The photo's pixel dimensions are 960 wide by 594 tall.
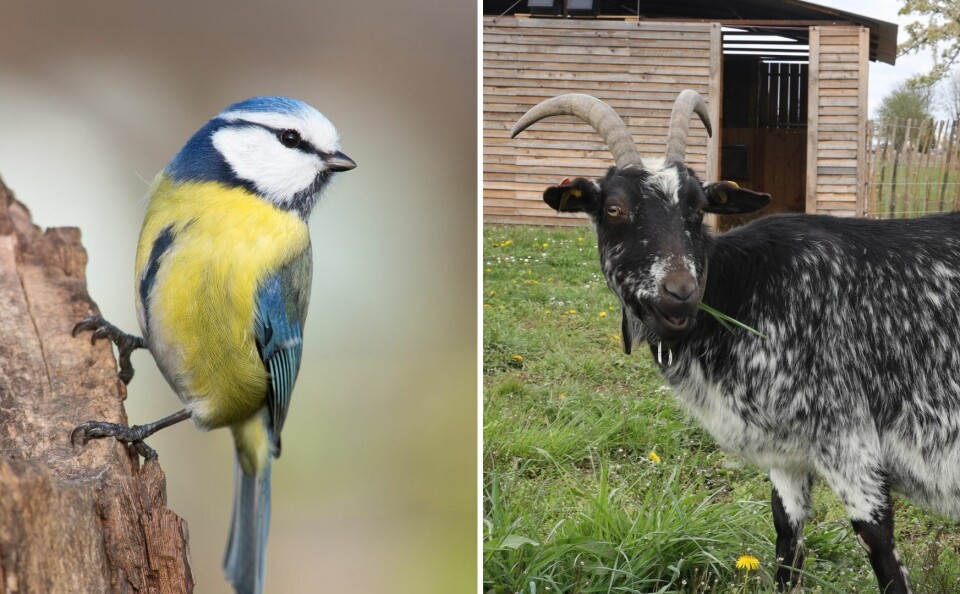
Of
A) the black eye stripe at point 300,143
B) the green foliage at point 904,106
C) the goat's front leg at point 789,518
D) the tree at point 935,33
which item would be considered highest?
the tree at point 935,33

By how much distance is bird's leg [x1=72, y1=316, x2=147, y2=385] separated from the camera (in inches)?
75.5

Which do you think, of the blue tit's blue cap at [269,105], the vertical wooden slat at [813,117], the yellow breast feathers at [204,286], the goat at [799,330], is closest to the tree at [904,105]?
the vertical wooden slat at [813,117]

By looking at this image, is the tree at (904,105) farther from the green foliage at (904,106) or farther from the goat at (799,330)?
the goat at (799,330)

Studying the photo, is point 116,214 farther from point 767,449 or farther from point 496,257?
point 767,449

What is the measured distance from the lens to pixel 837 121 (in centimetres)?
233

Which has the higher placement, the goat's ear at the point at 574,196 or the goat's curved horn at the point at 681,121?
the goat's curved horn at the point at 681,121

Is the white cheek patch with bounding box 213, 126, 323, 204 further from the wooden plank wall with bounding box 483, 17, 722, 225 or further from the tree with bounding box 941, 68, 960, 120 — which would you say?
the tree with bounding box 941, 68, 960, 120

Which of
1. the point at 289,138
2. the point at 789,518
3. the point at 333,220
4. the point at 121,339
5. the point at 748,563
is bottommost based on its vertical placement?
the point at 748,563

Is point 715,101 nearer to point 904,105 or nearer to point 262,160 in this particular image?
point 904,105

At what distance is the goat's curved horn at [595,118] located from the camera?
210 centimetres

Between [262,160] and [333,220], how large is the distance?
0.82 feet

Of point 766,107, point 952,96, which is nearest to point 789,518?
point 766,107

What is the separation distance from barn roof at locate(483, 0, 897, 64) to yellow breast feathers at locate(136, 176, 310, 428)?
935mm

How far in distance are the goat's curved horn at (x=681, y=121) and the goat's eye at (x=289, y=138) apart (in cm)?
92
